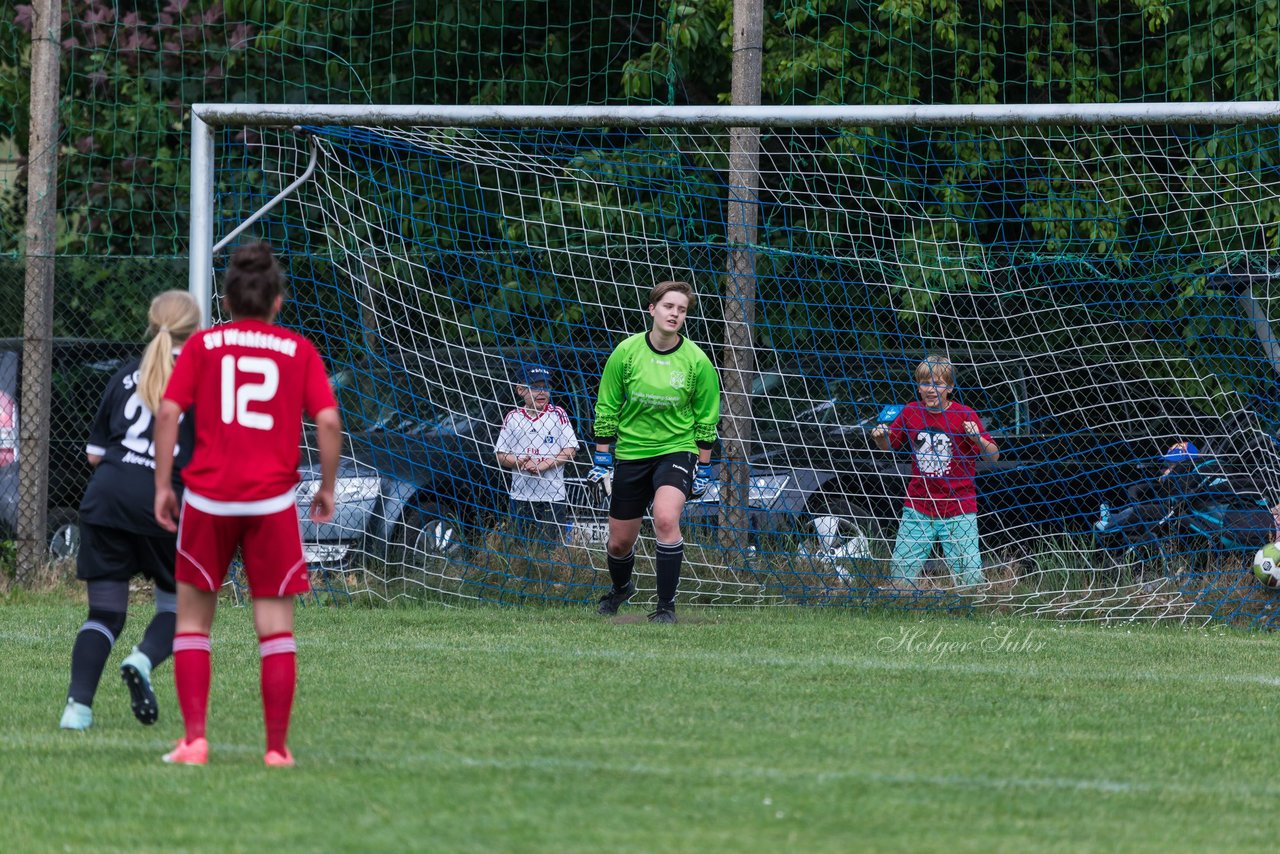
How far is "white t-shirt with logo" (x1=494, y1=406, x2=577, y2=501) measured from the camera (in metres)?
10.0

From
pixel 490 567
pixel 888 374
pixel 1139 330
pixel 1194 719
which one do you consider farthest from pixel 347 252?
pixel 1194 719

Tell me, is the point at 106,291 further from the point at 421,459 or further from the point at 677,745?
the point at 677,745

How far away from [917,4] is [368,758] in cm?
780

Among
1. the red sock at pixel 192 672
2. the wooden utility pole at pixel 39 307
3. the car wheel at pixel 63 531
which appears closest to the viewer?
the red sock at pixel 192 672

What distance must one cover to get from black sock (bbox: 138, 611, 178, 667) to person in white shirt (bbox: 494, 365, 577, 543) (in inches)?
171

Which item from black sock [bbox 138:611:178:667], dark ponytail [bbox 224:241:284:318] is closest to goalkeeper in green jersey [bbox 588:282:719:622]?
black sock [bbox 138:611:178:667]

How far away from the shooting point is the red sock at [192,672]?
4.75m

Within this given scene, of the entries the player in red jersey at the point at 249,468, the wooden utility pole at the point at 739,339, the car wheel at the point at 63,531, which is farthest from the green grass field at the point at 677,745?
the car wheel at the point at 63,531

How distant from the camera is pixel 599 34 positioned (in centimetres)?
1298

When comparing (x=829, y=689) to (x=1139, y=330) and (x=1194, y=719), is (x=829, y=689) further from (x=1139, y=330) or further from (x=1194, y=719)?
(x=1139, y=330)

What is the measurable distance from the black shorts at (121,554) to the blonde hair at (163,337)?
587 mm

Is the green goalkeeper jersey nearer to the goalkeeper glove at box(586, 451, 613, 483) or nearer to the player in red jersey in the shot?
the goalkeeper glove at box(586, 451, 613, 483)

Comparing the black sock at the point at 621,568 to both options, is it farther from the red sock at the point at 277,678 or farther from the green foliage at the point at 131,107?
the green foliage at the point at 131,107

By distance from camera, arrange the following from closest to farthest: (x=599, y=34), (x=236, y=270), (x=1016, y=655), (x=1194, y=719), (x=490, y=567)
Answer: (x=236, y=270) < (x=1194, y=719) < (x=1016, y=655) < (x=490, y=567) < (x=599, y=34)
